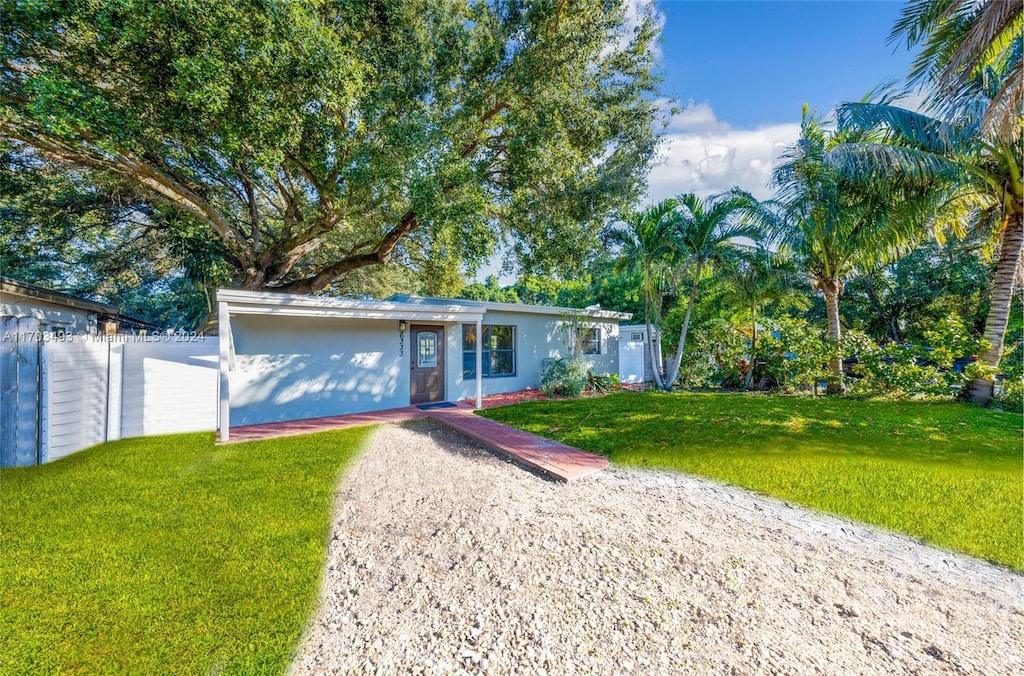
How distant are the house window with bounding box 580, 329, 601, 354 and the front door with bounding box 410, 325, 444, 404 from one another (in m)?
5.02

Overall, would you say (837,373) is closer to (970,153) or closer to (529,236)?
(970,153)

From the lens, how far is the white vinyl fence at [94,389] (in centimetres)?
485

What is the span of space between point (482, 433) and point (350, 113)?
21.4 ft

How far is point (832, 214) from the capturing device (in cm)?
887

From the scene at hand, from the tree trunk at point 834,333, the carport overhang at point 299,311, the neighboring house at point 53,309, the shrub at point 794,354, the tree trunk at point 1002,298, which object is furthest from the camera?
the shrub at point 794,354

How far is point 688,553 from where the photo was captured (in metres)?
3.27

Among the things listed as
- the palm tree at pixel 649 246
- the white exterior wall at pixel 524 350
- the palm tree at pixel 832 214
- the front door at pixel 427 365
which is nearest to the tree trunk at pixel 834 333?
the palm tree at pixel 832 214

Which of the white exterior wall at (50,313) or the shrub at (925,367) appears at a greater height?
the white exterior wall at (50,313)

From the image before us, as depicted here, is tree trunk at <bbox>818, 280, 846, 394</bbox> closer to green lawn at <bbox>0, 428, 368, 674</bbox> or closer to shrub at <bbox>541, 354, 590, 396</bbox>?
shrub at <bbox>541, 354, 590, 396</bbox>

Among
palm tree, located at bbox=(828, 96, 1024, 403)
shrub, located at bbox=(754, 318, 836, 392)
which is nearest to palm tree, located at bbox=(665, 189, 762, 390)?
palm tree, located at bbox=(828, 96, 1024, 403)

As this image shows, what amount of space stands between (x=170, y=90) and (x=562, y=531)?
8.05 metres

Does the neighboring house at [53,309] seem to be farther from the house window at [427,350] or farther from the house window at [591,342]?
the house window at [591,342]

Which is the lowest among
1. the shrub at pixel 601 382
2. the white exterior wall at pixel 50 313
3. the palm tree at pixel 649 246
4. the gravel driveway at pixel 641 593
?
the gravel driveway at pixel 641 593

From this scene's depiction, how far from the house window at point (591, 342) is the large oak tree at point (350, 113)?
3.57 metres
